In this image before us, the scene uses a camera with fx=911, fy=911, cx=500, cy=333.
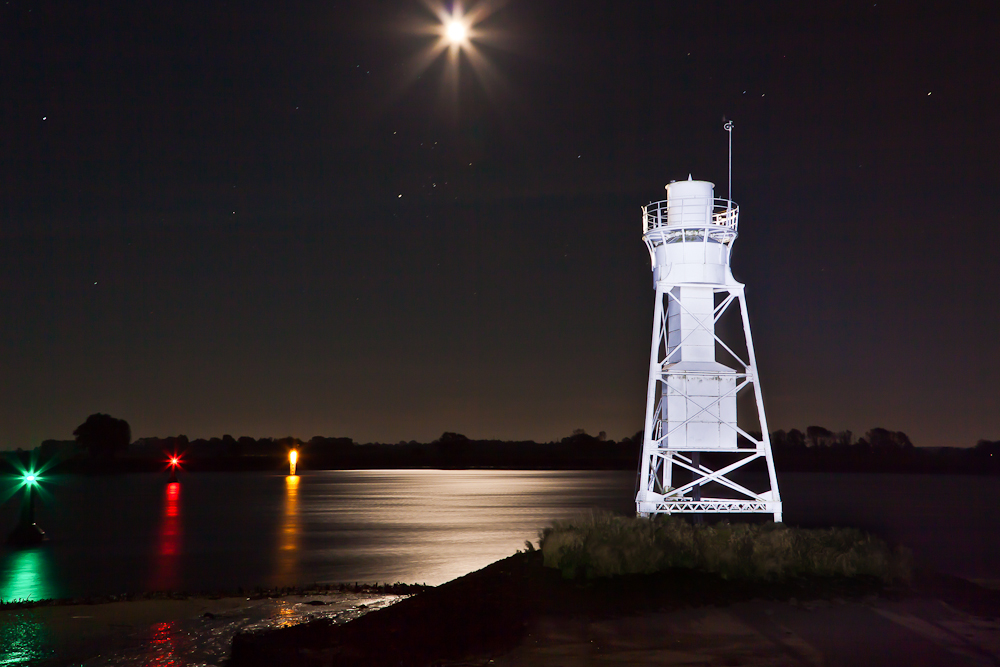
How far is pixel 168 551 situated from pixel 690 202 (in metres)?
41.1

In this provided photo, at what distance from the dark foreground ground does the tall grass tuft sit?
1.02 feet

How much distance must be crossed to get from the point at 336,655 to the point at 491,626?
264 centimetres

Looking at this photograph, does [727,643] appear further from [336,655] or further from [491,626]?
[336,655]

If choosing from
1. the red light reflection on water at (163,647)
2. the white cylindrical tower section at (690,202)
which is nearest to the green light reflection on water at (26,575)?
the red light reflection on water at (163,647)

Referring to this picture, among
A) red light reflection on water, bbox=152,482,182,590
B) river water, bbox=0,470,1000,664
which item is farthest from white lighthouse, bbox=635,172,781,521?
red light reflection on water, bbox=152,482,182,590

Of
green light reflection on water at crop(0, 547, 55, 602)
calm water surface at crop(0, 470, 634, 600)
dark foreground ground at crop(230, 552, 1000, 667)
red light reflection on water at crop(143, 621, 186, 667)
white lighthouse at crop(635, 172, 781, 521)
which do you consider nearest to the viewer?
dark foreground ground at crop(230, 552, 1000, 667)

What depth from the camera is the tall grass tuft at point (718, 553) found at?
709 inches

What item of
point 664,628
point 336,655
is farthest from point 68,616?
point 664,628

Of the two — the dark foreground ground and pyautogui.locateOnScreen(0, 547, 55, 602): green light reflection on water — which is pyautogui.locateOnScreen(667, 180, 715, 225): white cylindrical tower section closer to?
the dark foreground ground

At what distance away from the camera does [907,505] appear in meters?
116

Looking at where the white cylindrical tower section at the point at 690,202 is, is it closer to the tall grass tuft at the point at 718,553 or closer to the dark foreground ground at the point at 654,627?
the tall grass tuft at the point at 718,553

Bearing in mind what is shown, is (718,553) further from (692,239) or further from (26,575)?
(26,575)

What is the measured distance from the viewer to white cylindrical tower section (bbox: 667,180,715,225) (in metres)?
27.9

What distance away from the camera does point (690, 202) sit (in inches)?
1109
